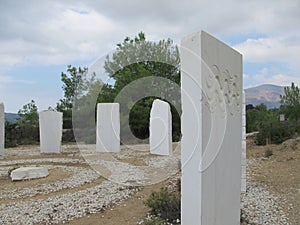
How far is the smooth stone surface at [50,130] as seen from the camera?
32.8ft

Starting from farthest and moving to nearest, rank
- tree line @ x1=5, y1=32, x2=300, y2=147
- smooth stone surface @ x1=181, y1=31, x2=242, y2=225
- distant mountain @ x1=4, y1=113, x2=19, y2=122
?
distant mountain @ x1=4, y1=113, x2=19, y2=122 < tree line @ x1=5, y1=32, x2=300, y2=147 < smooth stone surface @ x1=181, y1=31, x2=242, y2=225

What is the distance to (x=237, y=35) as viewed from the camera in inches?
215

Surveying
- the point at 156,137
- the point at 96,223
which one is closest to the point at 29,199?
the point at 96,223

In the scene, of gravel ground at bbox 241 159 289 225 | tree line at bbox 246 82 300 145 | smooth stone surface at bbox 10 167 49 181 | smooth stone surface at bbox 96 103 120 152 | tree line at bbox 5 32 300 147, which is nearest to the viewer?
gravel ground at bbox 241 159 289 225

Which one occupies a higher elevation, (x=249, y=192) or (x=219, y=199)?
(x=219, y=199)

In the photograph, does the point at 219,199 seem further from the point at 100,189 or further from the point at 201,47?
the point at 100,189

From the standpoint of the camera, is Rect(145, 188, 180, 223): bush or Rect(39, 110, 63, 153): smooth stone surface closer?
Rect(145, 188, 180, 223): bush

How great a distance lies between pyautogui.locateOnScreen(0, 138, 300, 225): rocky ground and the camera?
140 inches

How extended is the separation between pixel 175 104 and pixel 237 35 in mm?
6982

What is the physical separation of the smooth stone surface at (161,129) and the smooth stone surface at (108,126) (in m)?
1.43

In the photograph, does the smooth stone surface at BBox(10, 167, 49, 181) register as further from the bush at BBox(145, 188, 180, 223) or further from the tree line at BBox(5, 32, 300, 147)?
the bush at BBox(145, 188, 180, 223)

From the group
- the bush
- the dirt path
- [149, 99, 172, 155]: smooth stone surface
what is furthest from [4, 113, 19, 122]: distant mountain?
the bush

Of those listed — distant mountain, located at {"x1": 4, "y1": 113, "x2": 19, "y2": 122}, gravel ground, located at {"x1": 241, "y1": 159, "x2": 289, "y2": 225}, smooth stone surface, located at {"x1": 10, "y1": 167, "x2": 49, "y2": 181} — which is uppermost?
distant mountain, located at {"x1": 4, "y1": 113, "x2": 19, "y2": 122}

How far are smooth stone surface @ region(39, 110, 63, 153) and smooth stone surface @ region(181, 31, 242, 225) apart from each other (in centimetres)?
844
